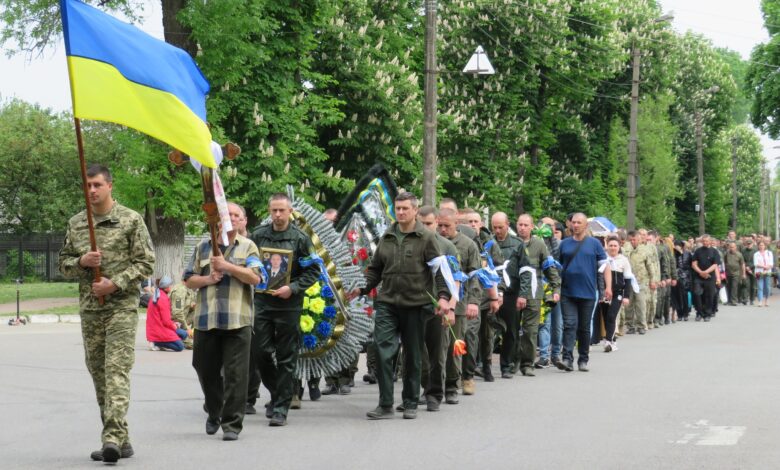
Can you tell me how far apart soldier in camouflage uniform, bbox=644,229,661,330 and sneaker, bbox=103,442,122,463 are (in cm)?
1705

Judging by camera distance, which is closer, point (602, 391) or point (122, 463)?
point (122, 463)

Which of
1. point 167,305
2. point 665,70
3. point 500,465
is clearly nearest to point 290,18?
point 167,305

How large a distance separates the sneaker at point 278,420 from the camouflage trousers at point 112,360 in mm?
1970

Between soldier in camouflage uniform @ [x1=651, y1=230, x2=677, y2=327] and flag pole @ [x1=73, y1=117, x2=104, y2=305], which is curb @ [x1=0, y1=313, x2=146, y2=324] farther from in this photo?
flag pole @ [x1=73, y1=117, x2=104, y2=305]

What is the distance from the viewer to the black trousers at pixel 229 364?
1004cm

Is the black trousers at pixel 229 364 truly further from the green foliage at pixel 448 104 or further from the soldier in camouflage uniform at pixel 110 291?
the green foliage at pixel 448 104

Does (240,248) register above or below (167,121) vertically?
below

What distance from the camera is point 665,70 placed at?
54.7m

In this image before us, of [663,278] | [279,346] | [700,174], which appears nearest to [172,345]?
[279,346]

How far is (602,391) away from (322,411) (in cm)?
326

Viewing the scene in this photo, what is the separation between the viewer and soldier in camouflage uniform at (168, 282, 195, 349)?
20109mm

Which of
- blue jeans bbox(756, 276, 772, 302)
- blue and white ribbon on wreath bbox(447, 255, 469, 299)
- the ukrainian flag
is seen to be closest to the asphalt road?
blue and white ribbon on wreath bbox(447, 255, 469, 299)

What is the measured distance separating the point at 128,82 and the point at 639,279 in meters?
17.5

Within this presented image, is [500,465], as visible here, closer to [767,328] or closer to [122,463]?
[122,463]
